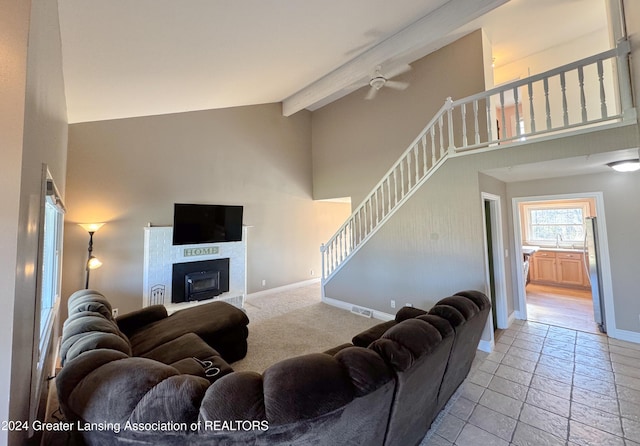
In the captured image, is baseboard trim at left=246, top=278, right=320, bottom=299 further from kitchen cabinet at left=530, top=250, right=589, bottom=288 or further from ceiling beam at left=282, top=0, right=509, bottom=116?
kitchen cabinet at left=530, top=250, right=589, bottom=288

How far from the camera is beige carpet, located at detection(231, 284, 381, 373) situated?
3.30 m

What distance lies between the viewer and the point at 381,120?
5926mm

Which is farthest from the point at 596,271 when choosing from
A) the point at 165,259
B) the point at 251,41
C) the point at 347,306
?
the point at 165,259

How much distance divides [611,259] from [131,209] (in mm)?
7155

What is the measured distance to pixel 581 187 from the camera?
11.7ft

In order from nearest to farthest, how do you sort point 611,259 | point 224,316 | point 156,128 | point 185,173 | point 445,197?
point 224,316
point 611,259
point 445,197
point 156,128
point 185,173

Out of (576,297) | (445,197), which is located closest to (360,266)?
(445,197)

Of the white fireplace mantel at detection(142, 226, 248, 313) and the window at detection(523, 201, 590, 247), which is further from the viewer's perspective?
the window at detection(523, 201, 590, 247)

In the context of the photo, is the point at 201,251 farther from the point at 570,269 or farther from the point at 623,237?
the point at 570,269

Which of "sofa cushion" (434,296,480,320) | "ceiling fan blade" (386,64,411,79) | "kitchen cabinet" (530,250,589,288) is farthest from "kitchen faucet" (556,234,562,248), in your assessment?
"sofa cushion" (434,296,480,320)

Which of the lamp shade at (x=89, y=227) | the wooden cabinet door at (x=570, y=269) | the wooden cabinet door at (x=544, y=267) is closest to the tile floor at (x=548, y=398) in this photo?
the wooden cabinet door at (x=570, y=269)

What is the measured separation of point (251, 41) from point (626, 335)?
19.4ft

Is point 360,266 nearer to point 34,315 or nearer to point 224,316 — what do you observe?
point 224,316

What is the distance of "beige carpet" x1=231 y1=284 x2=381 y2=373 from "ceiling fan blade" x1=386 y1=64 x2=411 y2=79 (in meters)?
5.15
